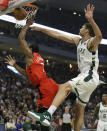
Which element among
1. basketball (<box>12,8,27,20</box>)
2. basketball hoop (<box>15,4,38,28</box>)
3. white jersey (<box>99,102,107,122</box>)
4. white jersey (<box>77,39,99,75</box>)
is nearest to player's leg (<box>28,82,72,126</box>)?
white jersey (<box>77,39,99,75</box>)

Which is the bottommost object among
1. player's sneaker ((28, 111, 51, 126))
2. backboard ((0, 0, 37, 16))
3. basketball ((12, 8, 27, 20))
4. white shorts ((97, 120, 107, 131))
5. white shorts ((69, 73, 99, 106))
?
white shorts ((97, 120, 107, 131))

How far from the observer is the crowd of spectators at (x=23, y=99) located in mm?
13598

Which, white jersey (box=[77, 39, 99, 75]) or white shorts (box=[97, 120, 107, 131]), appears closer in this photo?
white jersey (box=[77, 39, 99, 75])

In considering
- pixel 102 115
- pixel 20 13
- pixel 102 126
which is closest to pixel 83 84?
pixel 20 13

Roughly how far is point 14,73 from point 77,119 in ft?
60.9

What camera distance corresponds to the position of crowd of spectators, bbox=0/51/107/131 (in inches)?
535

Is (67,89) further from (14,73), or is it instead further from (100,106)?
(14,73)

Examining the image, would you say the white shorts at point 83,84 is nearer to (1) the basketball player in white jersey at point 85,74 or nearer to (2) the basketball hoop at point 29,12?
(1) the basketball player in white jersey at point 85,74

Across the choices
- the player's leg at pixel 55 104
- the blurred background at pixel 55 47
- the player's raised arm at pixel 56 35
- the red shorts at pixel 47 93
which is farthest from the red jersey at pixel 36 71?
the blurred background at pixel 55 47

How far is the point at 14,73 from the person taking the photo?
82.1ft

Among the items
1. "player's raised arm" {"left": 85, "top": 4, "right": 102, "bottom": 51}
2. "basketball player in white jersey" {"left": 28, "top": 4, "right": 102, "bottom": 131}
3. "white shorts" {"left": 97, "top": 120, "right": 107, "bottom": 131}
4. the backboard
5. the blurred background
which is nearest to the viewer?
"player's raised arm" {"left": 85, "top": 4, "right": 102, "bottom": 51}

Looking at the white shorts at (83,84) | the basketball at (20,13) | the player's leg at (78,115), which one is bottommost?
the player's leg at (78,115)

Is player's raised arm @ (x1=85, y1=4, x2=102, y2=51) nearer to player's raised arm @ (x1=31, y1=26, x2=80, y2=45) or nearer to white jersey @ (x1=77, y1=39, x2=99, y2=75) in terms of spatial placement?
white jersey @ (x1=77, y1=39, x2=99, y2=75)

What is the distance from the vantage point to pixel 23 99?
65.0ft
